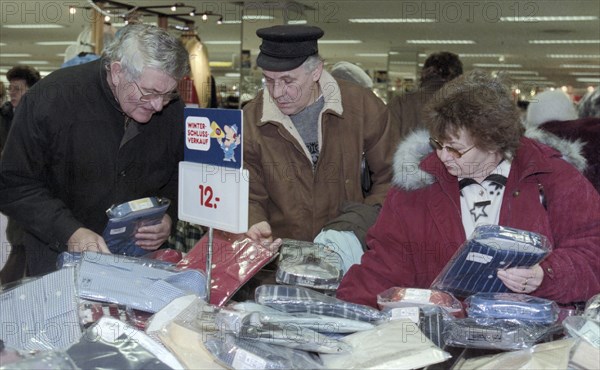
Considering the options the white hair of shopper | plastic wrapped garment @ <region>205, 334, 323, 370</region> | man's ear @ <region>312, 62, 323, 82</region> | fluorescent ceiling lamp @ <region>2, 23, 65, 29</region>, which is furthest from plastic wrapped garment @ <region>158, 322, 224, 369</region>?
fluorescent ceiling lamp @ <region>2, 23, 65, 29</region>

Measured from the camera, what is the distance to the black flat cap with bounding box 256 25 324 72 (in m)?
2.51

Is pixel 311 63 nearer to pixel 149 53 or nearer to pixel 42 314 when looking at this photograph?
pixel 149 53

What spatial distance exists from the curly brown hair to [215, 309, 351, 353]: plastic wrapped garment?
88 cm

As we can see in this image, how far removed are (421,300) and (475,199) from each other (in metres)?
0.57

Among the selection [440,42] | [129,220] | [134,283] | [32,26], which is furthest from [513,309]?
[440,42]

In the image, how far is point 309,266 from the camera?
1.91 m

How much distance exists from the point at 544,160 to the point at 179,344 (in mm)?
1192

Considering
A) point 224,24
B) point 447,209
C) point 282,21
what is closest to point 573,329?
point 447,209

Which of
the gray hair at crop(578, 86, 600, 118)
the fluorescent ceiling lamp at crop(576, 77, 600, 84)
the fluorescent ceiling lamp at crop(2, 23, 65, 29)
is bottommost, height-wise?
the fluorescent ceiling lamp at crop(576, 77, 600, 84)

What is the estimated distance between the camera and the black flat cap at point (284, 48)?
98.7 inches

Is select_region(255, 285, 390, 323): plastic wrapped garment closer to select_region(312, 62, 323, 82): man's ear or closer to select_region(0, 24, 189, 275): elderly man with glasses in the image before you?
select_region(0, 24, 189, 275): elderly man with glasses

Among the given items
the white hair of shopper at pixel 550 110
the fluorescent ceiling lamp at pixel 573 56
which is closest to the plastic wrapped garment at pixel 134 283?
the white hair of shopper at pixel 550 110

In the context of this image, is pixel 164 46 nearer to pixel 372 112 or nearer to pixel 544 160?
pixel 372 112

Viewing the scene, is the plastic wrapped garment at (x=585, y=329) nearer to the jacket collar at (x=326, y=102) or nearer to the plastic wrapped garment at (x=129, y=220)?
the plastic wrapped garment at (x=129, y=220)
